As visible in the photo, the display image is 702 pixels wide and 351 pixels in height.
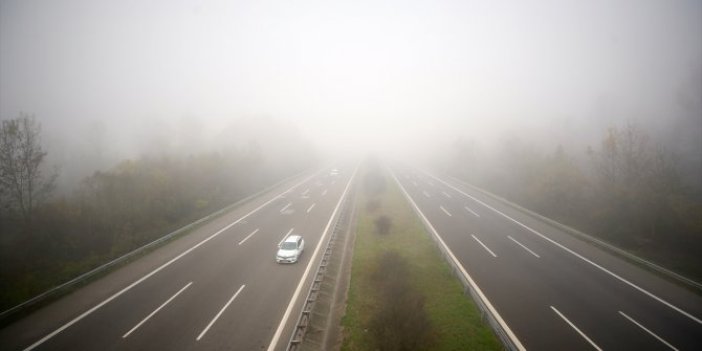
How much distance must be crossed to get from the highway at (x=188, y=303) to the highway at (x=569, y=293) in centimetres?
1034

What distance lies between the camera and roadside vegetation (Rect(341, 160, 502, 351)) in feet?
36.6

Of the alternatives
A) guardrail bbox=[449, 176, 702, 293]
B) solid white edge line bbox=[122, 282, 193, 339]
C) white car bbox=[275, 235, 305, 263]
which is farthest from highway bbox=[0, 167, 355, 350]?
guardrail bbox=[449, 176, 702, 293]

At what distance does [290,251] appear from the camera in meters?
19.1

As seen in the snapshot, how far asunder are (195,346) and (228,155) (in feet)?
135

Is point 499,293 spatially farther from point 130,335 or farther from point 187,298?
point 130,335

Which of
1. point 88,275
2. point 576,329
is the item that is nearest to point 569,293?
point 576,329

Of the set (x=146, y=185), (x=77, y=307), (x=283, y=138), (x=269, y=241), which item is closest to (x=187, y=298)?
(x=77, y=307)

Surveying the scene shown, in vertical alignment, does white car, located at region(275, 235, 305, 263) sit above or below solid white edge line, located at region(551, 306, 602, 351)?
above

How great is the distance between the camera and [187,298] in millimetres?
14797

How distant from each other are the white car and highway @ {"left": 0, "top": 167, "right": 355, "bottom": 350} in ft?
1.39

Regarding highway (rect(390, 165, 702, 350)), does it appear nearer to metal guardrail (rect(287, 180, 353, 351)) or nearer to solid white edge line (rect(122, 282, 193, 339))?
metal guardrail (rect(287, 180, 353, 351))

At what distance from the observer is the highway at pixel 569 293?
457 inches

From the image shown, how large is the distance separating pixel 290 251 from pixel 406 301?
348 inches

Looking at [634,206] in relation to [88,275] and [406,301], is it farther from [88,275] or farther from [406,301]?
[88,275]
